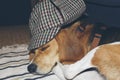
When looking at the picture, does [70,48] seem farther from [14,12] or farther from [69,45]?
[14,12]

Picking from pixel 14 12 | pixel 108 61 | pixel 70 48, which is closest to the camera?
pixel 108 61

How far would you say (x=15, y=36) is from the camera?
2.04 meters

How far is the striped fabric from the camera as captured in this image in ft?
4.33

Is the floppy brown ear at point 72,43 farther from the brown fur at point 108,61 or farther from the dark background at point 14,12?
the dark background at point 14,12

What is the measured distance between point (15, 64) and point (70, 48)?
0.35 m

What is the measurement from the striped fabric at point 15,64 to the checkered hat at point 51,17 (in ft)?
0.46

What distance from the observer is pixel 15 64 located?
1.47 m

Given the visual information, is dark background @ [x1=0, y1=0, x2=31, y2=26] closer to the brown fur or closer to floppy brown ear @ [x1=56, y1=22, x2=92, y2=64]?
floppy brown ear @ [x1=56, y1=22, x2=92, y2=64]

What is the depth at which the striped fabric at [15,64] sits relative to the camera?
52.0 inches

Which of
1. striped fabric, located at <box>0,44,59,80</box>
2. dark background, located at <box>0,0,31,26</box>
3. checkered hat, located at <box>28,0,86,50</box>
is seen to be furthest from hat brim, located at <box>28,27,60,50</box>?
dark background, located at <box>0,0,31,26</box>

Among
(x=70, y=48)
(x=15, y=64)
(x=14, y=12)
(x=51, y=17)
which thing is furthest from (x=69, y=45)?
(x=14, y=12)

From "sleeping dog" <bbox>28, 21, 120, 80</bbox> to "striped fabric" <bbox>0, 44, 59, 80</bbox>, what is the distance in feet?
0.12

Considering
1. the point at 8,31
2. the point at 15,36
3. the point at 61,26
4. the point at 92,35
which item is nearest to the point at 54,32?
the point at 61,26

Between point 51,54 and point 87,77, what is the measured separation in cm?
21
